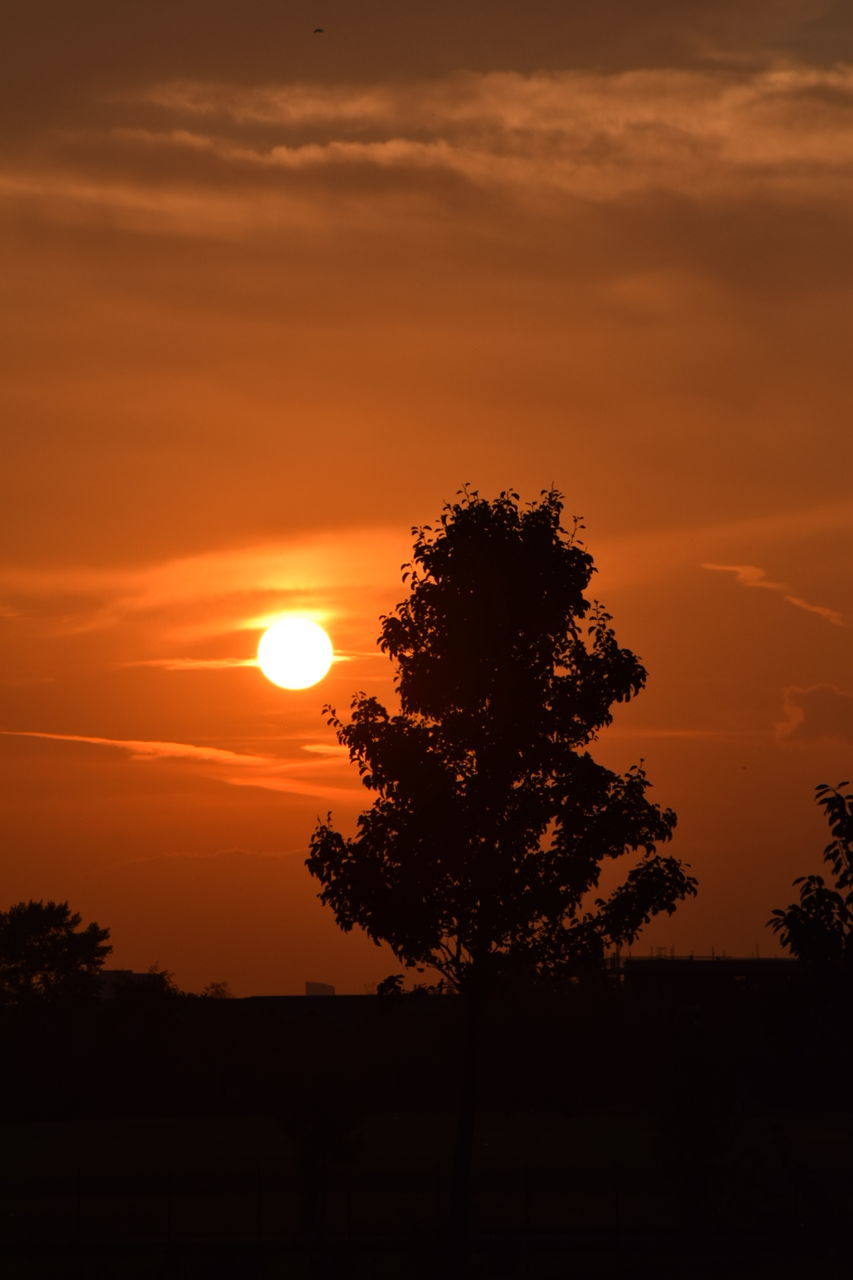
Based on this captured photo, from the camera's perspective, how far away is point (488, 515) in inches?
1244

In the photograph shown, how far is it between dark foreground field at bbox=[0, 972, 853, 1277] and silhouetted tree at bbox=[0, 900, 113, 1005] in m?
48.8

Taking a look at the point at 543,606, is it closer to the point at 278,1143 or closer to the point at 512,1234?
the point at 512,1234

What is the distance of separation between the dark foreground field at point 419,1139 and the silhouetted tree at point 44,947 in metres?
48.8

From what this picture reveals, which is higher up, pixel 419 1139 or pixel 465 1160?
pixel 419 1139

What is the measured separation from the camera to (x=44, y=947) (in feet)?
588

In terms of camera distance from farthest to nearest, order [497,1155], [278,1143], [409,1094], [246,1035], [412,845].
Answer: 1. [246,1035]
2. [409,1094]
3. [278,1143]
4. [497,1155]
5. [412,845]

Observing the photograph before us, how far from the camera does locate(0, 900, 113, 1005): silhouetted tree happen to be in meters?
178

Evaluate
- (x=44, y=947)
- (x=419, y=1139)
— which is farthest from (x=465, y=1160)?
(x=44, y=947)

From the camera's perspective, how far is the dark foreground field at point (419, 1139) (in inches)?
1407

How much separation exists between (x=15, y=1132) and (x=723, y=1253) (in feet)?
198

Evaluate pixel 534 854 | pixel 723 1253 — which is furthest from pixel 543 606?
pixel 723 1253

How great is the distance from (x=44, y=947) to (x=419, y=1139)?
335 feet

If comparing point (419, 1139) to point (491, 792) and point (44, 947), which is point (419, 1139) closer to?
point (491, 792)

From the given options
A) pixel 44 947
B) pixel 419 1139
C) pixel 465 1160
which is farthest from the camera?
pixel 44 947
